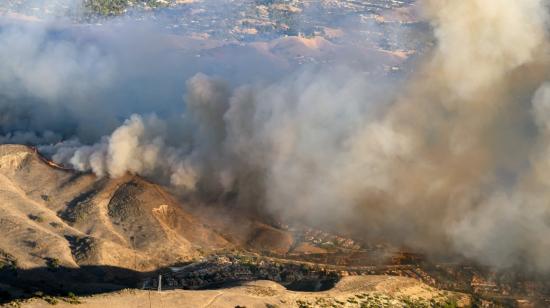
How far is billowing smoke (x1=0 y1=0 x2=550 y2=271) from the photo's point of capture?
41719mm

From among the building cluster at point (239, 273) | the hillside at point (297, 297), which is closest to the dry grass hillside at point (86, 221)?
the building cluster at point (239, 273)

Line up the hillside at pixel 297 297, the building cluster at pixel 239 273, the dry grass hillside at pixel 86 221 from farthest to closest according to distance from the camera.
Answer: the dry grass hillside at pixel 86 221
the building cluster at pixel 239 273
the hillside at pixel 297 297

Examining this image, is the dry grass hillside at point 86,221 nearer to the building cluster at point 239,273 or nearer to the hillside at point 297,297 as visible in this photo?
the building cluster at point 239,273

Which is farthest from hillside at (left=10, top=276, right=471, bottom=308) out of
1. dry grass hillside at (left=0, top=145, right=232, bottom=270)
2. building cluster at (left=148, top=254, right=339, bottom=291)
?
dry grass hillside at (left=0, top=145, right=232, bottom=270)

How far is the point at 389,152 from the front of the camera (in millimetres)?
45062

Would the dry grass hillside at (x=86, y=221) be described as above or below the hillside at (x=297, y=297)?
below

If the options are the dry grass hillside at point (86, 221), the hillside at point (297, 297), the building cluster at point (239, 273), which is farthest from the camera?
the dry grass hillside at point (86, 221)

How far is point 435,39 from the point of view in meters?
47.1

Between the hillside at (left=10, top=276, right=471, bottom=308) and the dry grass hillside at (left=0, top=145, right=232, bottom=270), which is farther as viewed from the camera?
the dry grass hillside at (left=0, top=145, right=232, bottom=270)

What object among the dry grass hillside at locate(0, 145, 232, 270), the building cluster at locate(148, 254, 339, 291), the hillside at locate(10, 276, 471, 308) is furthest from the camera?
the dry grass hillside at locate(0, 145, 232, 270)

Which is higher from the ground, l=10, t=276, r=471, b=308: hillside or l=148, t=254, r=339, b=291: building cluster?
l=10, t=276, r=471, b=308: hillside

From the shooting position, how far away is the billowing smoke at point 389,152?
137 feet

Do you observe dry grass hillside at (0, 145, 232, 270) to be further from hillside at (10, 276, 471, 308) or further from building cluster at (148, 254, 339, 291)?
hillside at (10, 276, 471, 308)

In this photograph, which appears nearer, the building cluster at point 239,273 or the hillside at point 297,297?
the hillside at point 297,297
